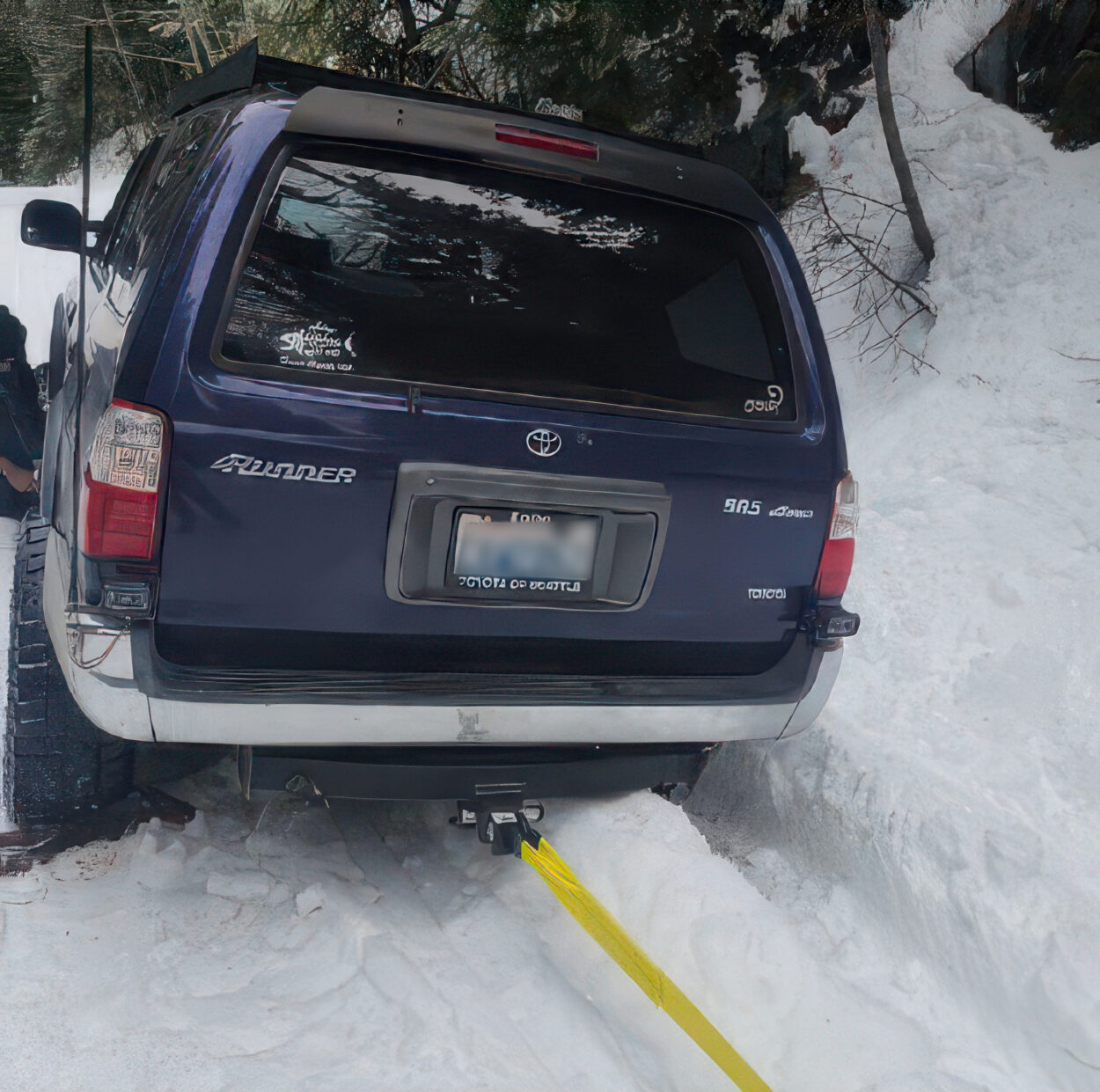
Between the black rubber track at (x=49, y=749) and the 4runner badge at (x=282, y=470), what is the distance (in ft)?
3.75

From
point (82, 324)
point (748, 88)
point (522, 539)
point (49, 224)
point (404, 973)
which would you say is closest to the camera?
point (82, 324)

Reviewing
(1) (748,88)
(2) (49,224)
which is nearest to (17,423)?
(2) (49,224)

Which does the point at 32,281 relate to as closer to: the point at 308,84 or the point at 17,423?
the point at 17,423

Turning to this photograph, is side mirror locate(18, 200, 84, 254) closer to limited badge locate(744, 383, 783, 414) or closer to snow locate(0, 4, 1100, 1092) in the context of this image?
snow locate(0, 4, 1100, 1092)

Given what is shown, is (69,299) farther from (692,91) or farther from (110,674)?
(692,91)

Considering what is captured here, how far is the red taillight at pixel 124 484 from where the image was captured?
7.00 feet

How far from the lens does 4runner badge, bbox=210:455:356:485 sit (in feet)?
7.11

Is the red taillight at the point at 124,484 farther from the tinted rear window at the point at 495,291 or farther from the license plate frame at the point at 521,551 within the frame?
the license plate frame at the point at 521,551

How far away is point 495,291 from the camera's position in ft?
7.88

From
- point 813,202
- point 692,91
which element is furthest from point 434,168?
point 692,91

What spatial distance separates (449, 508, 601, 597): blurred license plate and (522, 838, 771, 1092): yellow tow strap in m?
0.77

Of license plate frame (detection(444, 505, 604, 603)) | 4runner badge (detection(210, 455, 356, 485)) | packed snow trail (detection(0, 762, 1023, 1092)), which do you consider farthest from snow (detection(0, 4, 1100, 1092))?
4runner badge (detection(210, 455, 356, 485))

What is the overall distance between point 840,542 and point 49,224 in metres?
2.97

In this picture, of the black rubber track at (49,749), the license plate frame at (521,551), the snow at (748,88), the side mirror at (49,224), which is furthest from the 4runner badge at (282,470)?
the snow at (748,88)
